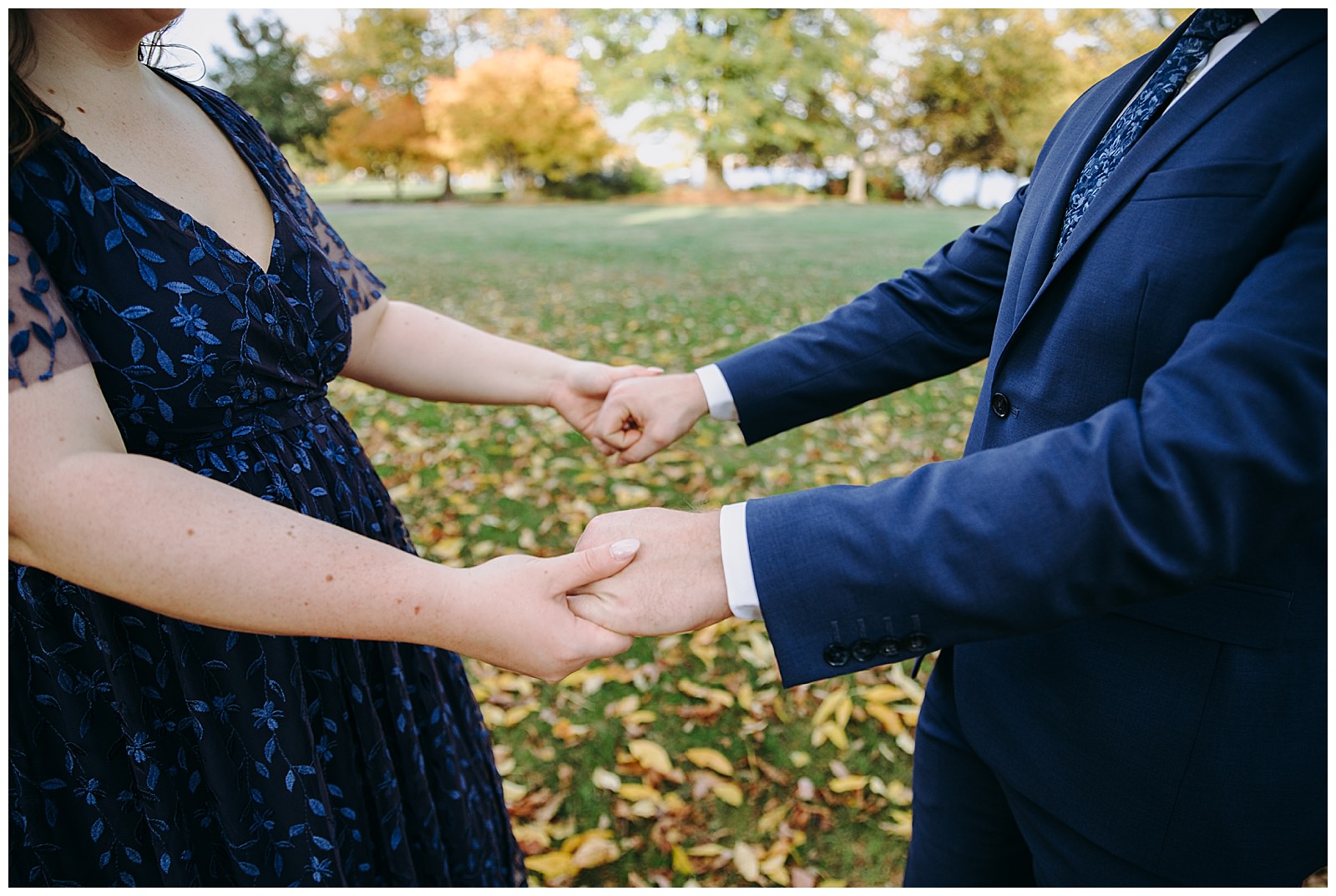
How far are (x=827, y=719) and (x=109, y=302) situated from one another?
3.02 meters

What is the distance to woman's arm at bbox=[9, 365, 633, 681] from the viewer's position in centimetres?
122

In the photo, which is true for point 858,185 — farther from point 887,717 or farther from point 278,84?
point 887,717

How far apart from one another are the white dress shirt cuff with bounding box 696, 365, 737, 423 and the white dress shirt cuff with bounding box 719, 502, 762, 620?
0.83 meters

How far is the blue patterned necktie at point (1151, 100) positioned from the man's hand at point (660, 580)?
0.80 meters

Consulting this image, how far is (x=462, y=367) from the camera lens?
2172 millimetres

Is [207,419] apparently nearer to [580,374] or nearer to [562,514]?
[580,374]

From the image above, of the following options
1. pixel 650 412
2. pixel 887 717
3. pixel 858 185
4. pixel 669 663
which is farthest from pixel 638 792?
pixel 858 185

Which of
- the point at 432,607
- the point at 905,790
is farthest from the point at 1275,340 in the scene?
the point at 905,790

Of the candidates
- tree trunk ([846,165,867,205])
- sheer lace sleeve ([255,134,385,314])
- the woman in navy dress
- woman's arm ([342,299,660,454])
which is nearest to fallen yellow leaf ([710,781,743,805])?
the woman in navy dress

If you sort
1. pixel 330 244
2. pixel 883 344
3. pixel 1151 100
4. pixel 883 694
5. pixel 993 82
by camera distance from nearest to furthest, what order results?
pixel 1151 100
pixel 330 244
pixel 883 344
pixel 883 694
pixel 993 82

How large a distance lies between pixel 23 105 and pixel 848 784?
3133 mm

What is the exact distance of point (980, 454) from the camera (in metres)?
1.24

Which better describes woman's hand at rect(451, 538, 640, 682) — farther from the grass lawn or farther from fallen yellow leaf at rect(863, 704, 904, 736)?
fallen yellow leaf at rect(863, 704, 904, 736)

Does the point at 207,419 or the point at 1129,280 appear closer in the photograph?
the point at 1129,280
